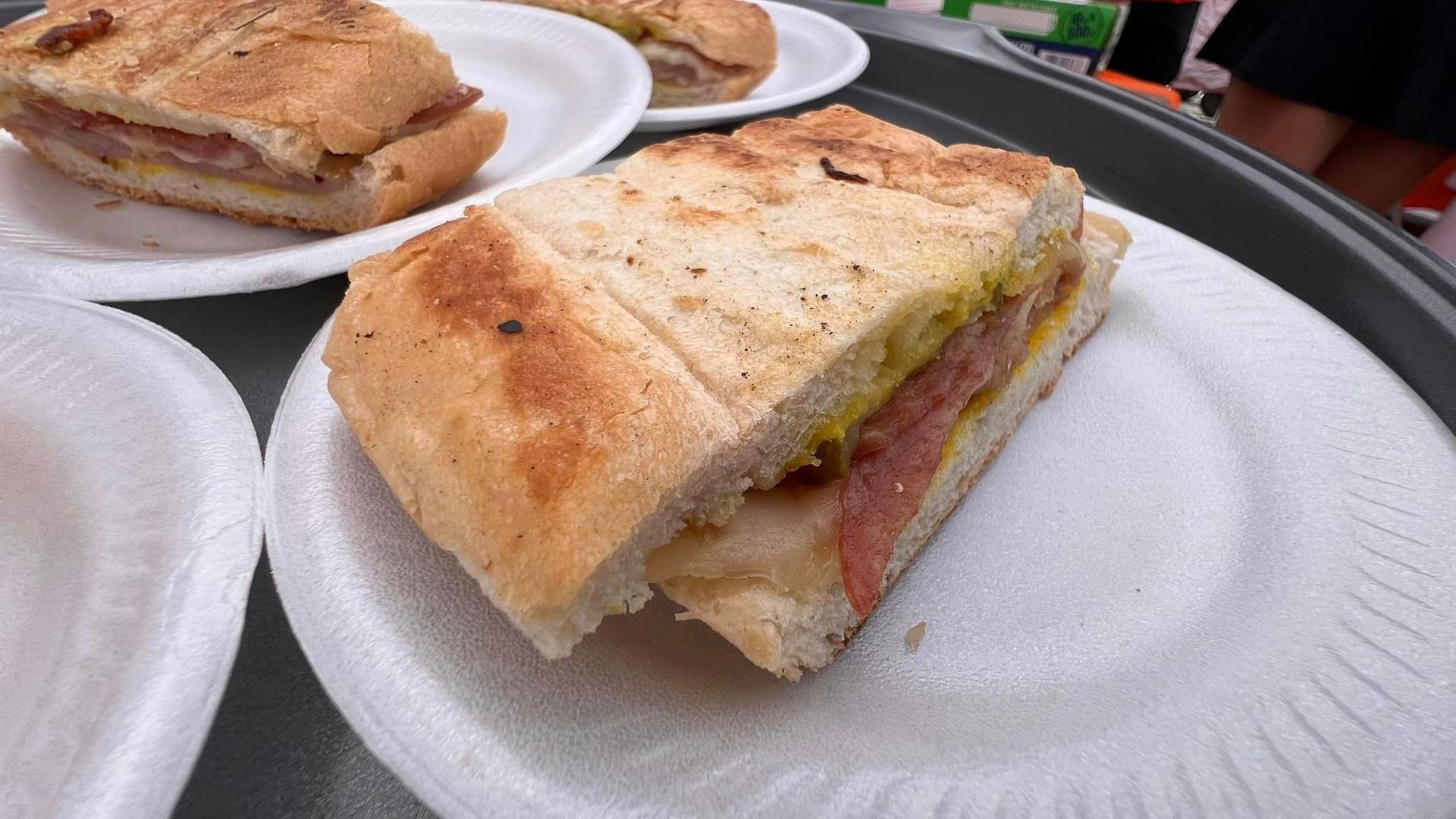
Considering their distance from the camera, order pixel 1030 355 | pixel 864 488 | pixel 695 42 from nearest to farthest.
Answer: pixel 864 488
pixel 1030 355
pixel 695 42

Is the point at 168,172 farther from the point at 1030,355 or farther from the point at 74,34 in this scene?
the point at 1030,355

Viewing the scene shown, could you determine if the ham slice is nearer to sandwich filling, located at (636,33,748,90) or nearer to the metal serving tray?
the metal serving tray

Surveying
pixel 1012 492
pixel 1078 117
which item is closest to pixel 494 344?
pixel 1012 492

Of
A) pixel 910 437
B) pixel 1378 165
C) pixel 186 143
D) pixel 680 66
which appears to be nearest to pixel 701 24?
pixel 680 66

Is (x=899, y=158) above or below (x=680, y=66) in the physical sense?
above

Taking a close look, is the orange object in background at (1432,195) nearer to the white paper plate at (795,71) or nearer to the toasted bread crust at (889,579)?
the white paper plate at (795,71)

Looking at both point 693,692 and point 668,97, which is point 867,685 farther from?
point 668,97

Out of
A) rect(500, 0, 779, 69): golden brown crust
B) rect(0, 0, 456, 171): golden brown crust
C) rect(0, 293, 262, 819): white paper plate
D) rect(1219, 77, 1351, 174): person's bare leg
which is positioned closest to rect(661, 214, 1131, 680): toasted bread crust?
rect(0, 293, 262, 819): white paper plate
